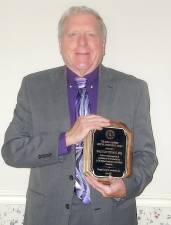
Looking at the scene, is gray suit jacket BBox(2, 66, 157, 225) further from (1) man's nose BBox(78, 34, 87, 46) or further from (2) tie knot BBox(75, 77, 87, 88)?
(1) man's nose BBox(78, 34, 87, 46)

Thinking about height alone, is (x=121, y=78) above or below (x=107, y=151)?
above

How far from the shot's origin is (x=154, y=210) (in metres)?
2.14

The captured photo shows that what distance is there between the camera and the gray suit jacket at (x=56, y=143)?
1.62 metres

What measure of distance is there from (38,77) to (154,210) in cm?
104

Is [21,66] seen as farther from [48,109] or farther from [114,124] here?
[114,124]

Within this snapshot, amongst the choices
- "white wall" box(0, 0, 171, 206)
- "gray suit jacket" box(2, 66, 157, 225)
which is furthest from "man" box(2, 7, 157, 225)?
"white wall" box(0, 0, 171, 206)

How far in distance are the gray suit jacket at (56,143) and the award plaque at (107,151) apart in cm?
11

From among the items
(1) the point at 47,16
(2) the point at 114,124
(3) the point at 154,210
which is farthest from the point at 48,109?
(3) the point at 154,210

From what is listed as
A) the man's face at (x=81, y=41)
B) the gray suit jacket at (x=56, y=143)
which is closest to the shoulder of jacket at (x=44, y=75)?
the gray suit jacket at (x=56, y=143)

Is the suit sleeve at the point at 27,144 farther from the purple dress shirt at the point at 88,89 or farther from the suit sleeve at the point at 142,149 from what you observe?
the suit sleeve at the point at 142,149

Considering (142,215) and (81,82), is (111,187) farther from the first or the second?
(142,215)

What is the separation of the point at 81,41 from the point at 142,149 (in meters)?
0.57

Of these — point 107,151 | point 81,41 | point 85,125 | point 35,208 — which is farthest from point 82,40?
point 35,208

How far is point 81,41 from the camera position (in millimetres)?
1658
